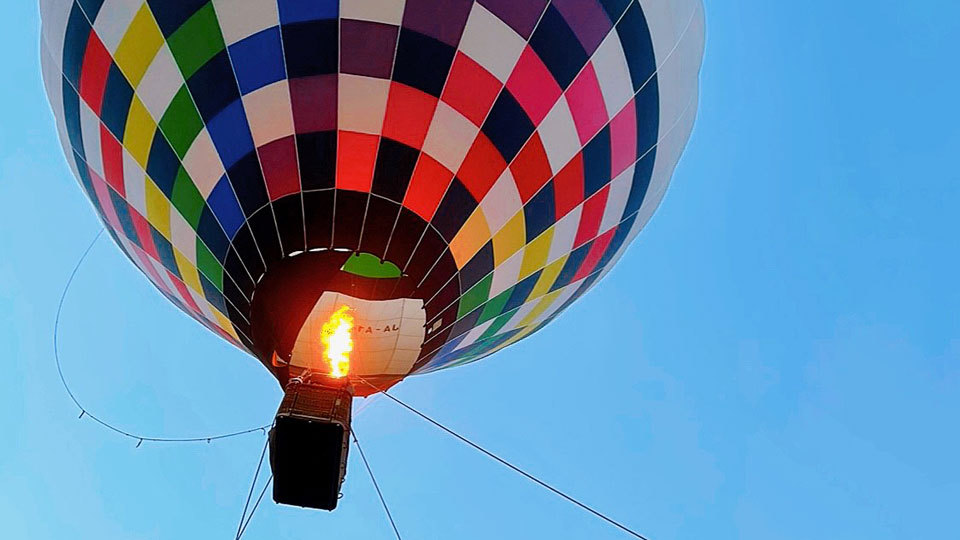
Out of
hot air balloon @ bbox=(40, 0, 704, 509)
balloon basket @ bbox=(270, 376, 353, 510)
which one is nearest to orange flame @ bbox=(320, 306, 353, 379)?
hot air balloon @ bbox=(40, 0, 704, 509)

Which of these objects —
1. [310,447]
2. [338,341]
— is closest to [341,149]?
[338,341]

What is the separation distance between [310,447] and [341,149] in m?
1.39

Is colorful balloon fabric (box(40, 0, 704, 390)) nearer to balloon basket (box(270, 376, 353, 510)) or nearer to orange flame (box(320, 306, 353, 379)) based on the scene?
orange flame (box(320, 306, 353, 379))

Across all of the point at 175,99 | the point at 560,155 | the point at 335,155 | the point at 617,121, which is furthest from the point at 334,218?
the point at 617,121

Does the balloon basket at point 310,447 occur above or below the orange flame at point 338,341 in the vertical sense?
below

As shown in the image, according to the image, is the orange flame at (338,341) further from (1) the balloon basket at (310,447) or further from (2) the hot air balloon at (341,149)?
(1) the balloon basket at (310,447)

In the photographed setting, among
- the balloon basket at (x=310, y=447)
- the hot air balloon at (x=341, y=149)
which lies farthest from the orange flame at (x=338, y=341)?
the balloon basket at (x=310, y=447)

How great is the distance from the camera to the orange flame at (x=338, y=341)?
4.28 m

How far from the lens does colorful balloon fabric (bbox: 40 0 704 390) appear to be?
3939 millimetres

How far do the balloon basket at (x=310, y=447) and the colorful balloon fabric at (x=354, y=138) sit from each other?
285 millimetres

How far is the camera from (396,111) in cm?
402

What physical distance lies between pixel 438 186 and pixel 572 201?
0.90 m

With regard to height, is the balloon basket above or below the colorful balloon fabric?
below

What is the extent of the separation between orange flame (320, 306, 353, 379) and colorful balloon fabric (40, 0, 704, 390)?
0.15 ft
